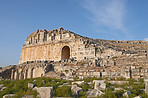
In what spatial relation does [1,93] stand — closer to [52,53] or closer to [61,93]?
[61,93]

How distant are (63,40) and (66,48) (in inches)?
81.5

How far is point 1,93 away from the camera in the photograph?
25.3 feet

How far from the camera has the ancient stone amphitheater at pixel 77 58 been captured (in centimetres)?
1533

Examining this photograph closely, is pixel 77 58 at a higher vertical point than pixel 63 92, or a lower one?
higher

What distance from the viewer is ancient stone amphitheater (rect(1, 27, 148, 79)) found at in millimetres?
15328

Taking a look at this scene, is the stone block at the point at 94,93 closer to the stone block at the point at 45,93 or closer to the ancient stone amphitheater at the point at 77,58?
the stone block at the point at 45,93

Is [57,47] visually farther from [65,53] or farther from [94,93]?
[94,93]

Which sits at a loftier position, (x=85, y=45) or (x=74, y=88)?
(x=85, y=45)

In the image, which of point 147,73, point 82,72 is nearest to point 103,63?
point 82,72

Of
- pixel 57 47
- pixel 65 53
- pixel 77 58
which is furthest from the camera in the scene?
pixel 65 53

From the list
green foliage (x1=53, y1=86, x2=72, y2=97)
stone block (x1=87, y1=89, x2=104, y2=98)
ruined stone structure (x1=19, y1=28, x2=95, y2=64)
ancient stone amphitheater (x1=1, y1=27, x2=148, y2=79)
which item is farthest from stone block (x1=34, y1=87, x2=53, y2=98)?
ruined stone structure (x1=19, y1=28, x2=95, y2=64)

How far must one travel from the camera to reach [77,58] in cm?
2623

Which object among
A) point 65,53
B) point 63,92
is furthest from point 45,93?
point 65,53

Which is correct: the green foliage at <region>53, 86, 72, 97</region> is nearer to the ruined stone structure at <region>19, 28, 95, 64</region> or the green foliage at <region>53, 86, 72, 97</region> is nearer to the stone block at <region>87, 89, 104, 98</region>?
the stone block at <region>87, 89, 104, 98</region>
